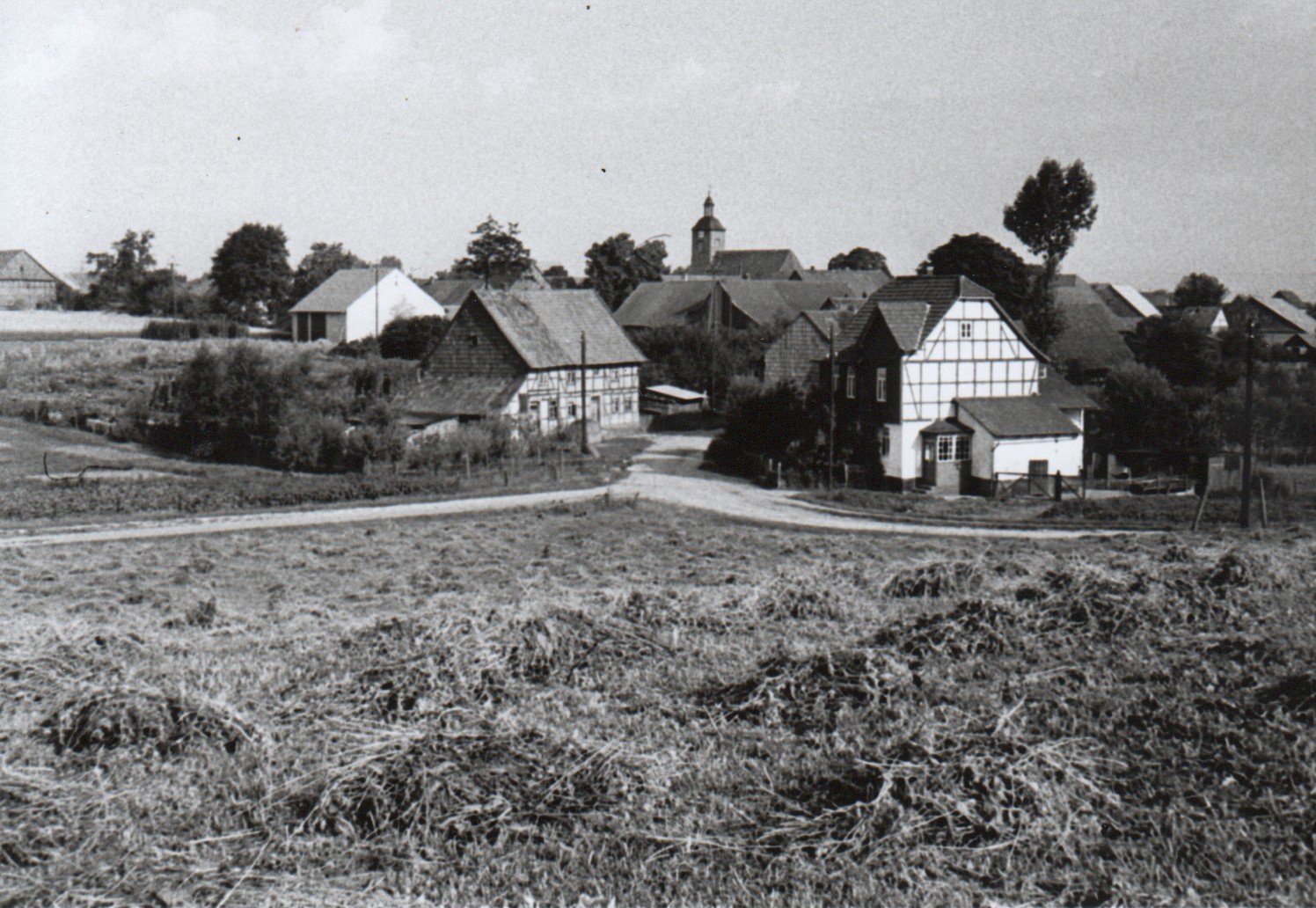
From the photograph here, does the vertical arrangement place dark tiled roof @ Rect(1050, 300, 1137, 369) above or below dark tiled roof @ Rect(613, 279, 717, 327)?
below

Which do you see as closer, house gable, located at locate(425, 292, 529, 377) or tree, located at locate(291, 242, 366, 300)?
house gable, located at locate(425, 292, 529, 377)

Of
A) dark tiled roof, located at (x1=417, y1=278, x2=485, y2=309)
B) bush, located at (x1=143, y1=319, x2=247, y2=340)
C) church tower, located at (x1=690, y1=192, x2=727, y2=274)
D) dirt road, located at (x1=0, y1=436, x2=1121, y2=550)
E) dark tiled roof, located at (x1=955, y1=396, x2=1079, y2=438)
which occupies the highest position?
church tower, located at (x1=690, y1=192, x2=727, y2=274)

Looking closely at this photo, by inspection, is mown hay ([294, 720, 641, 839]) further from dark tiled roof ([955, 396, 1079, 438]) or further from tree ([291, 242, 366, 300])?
tree ([291, 242, 366, 300])

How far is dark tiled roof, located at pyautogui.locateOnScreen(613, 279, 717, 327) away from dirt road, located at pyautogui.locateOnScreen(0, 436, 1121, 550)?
44688 millimetres

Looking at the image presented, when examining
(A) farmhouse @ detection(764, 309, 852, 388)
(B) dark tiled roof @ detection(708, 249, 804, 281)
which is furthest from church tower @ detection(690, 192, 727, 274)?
(A) farmhouse @ detection(764, 309, 852, 388)

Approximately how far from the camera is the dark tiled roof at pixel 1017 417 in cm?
Answer: 4147

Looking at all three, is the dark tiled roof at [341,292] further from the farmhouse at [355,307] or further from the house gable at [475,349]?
the house gable at [475,349]

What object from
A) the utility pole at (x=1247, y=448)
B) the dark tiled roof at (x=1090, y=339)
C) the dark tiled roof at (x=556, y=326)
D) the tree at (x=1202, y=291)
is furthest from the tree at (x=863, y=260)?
the utility pole at (x=1247, y=448)

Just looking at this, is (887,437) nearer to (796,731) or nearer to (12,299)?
(796,731)

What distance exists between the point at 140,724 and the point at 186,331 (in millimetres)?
77663

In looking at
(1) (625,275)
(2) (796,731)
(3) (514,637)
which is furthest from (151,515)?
(1) (625,275)

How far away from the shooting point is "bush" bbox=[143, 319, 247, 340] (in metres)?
78.9

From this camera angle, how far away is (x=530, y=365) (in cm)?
5106

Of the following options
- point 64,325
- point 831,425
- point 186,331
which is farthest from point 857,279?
point 831,425
